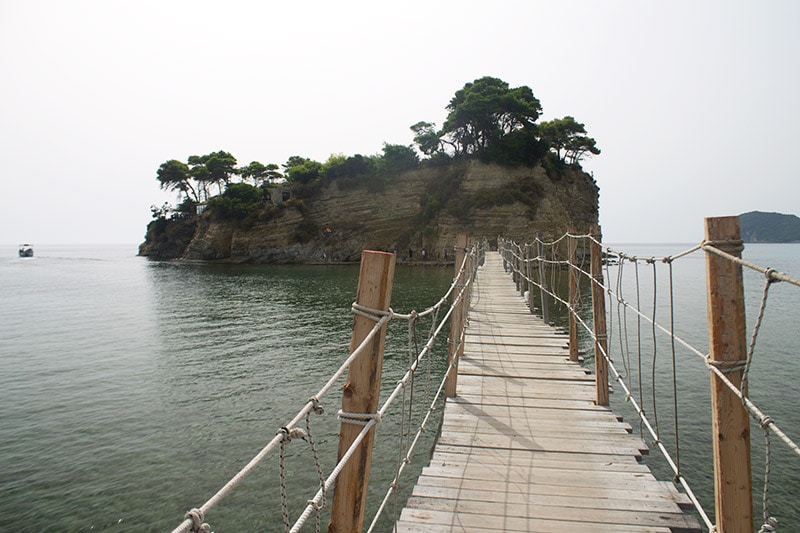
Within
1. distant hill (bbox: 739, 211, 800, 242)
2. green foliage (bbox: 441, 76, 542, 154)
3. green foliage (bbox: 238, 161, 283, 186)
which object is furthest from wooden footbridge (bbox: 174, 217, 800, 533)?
distant hill (bbox: 739, 211, 800, 242)

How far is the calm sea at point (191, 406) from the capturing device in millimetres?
5688

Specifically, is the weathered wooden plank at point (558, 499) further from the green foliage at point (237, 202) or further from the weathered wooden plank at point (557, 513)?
the green foliage at point (237, 202)

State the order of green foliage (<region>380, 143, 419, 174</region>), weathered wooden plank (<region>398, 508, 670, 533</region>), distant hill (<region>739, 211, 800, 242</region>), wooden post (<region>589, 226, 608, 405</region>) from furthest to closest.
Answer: distant hill (<region>739, 211, 800, 242</region>), green foliage (<region>380, 143, 419, 174</region>), wooden post (<region>589, 226, 608, 405</region>), weathered wooden plank (<region>398, 508, 670, 533</region>)

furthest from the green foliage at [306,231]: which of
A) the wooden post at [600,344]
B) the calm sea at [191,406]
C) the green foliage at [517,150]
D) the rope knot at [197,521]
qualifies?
the rope knot at [197,521]

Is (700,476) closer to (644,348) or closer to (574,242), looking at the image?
(574,242)

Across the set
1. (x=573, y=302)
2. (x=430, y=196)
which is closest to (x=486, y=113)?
(x=430, y=196)

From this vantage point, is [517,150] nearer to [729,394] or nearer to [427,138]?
[427,138]

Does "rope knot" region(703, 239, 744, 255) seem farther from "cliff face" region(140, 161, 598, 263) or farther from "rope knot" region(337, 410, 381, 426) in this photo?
"cliff face" region(140, 161, 598, 263)

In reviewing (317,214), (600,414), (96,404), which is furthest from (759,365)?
(317,214)

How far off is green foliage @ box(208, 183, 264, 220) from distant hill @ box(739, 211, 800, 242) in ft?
672

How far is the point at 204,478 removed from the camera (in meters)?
6.17

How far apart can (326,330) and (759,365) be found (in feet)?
39.1

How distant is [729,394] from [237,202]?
5340 centimetres

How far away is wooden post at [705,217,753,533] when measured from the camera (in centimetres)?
198
